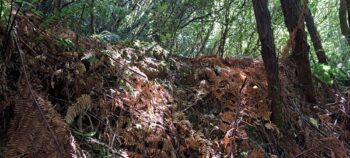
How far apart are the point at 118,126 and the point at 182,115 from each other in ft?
2.26

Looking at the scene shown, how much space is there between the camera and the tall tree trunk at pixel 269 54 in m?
3.57

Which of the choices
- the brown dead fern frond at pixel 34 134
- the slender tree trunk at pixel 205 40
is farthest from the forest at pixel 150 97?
the slender tree trunk at pixel 205 40

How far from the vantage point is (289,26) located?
4.45 m

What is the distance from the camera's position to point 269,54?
11.9 feet

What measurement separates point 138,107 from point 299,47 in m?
2.22

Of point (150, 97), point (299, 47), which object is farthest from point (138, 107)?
point (299, 47)

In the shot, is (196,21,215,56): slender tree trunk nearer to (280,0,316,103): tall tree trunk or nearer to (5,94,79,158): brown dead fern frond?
(280,0,316,103): tall tree trunk

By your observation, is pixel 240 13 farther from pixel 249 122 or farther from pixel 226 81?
pixel 249 122

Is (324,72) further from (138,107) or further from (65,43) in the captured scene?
(65,43)

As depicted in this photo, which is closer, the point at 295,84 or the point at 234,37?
the point at 295,84

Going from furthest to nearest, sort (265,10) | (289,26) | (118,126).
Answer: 1. (289,26)
2. (265,10)
3. (118,126)

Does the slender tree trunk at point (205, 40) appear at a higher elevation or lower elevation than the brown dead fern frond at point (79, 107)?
higher

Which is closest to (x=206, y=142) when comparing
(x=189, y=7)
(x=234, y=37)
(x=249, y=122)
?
(x=249, y=122)

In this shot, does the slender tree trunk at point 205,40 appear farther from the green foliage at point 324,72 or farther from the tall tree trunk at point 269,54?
the tall tree trunk at point 269,54
